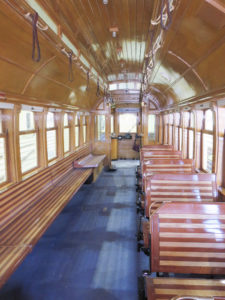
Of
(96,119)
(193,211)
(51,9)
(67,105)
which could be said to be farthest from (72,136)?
(193,211)

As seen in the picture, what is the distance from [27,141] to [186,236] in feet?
11.6

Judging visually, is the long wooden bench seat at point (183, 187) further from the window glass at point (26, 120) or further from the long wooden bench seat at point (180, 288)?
the window glass at point (26, 120)

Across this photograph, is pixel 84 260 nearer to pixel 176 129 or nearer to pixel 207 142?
pixel 207 142

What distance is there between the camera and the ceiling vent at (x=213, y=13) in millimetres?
2261

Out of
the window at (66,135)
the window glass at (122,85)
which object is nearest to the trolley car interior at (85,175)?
the window at (66,135)

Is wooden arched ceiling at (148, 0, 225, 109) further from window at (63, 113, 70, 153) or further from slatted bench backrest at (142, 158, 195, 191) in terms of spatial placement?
window at (63, 113, 70, 153)

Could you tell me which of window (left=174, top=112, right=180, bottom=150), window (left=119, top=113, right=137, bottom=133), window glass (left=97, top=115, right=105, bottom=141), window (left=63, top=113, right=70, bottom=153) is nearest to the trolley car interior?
window (left=63, top=113, right=70, bottom=153)

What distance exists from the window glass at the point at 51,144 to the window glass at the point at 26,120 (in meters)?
0.94

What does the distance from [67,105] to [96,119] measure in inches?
172

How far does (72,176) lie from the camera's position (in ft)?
22.3

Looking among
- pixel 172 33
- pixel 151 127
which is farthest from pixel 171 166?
pixel 151 127

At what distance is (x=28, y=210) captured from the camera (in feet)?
13.8

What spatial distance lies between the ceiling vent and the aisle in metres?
3.47

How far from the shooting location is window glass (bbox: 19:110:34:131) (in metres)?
4.44
